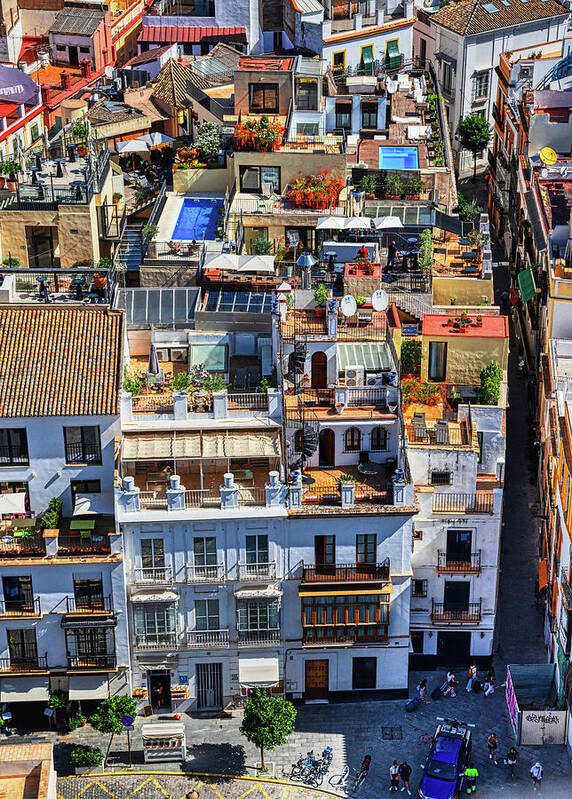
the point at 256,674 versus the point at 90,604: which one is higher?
the point at 90,604

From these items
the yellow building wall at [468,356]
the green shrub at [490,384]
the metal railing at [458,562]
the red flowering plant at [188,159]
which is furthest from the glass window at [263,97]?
the metal railing at [458,562]

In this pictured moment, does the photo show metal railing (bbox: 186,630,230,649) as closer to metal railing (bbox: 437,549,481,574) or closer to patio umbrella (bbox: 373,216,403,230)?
metal railing (bbox: 437,549,481,574)

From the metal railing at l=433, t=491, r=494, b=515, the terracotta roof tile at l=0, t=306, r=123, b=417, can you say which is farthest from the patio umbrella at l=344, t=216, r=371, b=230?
the metal railing at l=433, t=491, r=494, b=515

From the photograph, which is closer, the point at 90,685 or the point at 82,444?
the point at 90,685

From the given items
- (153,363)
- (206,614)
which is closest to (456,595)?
(206,614)

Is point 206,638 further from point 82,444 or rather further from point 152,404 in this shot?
point 152,404

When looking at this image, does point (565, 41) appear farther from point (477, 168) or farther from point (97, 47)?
point (97, 47)
